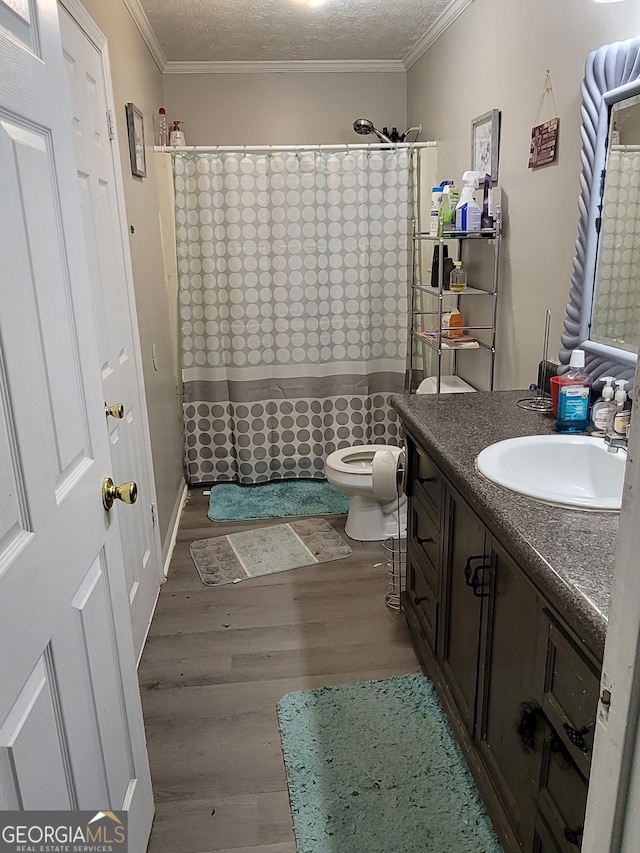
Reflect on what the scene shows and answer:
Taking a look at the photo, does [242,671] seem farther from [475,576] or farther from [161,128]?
[161,128]

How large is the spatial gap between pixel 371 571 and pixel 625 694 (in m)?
2.19

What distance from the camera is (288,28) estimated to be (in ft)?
9.82

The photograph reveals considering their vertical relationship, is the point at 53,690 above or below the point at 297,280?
below

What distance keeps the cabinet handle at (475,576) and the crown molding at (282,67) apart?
320 centimetres

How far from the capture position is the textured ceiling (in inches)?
107

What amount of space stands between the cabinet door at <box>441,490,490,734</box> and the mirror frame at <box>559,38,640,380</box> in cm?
62

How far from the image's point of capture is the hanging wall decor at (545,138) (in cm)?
196

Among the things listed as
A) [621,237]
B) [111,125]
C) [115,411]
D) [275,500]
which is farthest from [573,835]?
[275,500]

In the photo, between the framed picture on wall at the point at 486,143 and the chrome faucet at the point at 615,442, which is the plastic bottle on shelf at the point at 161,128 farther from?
the chrome faucet at the point at 615,442

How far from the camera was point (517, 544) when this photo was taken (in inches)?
44.3

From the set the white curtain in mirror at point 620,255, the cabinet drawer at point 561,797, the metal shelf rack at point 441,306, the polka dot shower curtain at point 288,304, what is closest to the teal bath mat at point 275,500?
the polka dot shower curtain at point 288,304

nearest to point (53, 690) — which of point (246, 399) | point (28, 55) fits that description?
point (28, 55)

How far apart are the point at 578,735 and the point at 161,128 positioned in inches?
133

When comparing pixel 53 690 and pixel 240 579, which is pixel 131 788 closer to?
pixel 53 690
